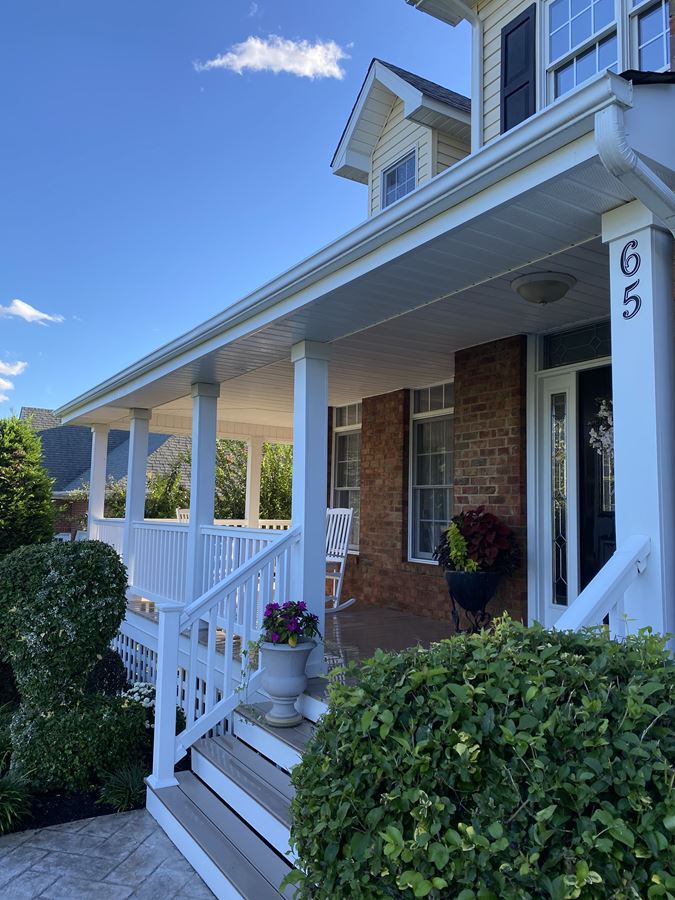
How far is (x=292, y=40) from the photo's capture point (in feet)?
44.5

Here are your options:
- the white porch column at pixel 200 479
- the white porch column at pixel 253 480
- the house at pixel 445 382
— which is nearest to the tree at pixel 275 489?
the white porch column at pixel 253 480

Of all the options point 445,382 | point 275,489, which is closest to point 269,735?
point 445,382

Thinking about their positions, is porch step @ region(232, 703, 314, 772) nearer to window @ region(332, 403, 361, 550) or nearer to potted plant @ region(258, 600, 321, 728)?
potted plant @ region(258, 600, 321, 728)

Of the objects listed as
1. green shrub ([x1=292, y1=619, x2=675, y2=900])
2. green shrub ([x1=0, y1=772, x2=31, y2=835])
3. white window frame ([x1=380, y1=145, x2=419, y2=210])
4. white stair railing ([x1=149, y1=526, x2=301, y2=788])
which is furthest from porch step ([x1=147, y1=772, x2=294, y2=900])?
white window frame ([x1=380, y1=145, x2=419, y2=210])

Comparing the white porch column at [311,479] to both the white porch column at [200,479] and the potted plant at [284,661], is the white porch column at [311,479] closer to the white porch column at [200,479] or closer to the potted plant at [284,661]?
the potted plant at [284,661]

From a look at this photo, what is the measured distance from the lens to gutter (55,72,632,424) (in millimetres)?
2283

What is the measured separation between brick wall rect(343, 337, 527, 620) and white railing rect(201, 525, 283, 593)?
6.35 feet

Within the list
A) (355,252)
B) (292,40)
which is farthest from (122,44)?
(355,252)

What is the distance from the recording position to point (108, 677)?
→ 5977mm

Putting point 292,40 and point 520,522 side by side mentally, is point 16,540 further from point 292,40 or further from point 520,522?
point 292,40

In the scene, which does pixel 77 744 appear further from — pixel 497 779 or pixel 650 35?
pixel 650 35

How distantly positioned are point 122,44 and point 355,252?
33.5ft

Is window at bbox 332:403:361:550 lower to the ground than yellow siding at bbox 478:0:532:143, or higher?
lower

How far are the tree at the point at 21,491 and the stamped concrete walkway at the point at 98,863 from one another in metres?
5.00
